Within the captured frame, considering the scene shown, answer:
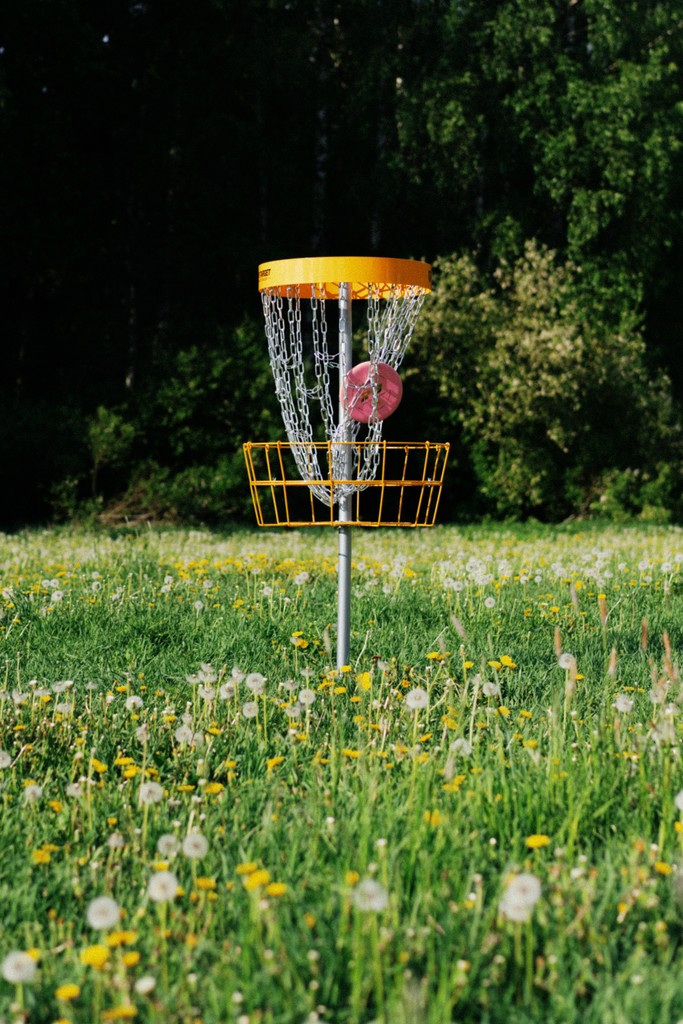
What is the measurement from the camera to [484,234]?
84.4 feet

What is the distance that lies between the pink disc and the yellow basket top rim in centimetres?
39

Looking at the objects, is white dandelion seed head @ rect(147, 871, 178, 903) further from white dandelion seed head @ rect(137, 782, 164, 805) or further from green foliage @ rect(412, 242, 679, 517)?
green foliage @ rect(412, 242, 679, 517)

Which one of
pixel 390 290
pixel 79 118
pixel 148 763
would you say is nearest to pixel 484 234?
pixel 79 118

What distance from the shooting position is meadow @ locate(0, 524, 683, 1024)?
224 cm

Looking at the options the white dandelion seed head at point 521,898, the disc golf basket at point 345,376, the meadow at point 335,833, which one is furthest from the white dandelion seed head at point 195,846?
the disc golf basket at point 345,376

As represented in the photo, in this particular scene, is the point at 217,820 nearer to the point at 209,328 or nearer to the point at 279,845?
the point at 279,845

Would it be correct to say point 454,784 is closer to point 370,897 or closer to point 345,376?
point 370,897

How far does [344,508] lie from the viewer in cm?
486

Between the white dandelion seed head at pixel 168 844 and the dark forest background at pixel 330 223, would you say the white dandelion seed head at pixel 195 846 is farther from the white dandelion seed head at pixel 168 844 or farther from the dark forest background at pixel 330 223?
the dark forest background at pixel 330 223

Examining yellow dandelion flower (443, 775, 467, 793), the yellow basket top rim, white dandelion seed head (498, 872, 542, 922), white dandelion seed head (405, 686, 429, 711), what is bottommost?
yellow dandelion flower (443, 775, 467, 793)

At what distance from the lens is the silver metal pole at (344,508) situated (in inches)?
187

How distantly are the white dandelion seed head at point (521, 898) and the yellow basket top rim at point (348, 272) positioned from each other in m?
2.96

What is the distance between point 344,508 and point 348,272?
110cm

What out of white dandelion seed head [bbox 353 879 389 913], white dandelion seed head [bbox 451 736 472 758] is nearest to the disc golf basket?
white dandelion seed head [bbox 451 736 472 758]
